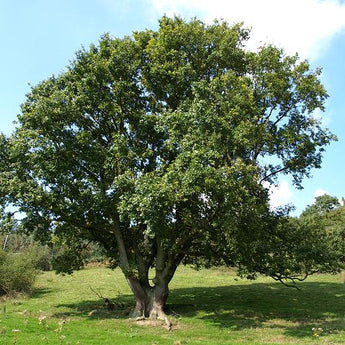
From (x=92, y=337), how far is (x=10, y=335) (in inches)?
149

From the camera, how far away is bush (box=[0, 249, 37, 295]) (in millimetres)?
34594

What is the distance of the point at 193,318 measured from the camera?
24188 mm

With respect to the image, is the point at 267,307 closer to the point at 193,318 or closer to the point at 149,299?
the point at 193,318

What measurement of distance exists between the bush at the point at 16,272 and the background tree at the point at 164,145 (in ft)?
37.2

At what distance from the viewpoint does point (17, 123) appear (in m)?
26.0

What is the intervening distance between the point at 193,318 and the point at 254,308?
6366 mm

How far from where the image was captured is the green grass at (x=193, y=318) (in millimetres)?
17812

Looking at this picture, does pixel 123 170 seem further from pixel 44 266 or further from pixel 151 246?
pixel 44 266

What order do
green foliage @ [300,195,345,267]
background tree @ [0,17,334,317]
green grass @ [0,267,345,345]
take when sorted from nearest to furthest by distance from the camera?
1. green grass @ [0,267,345,345]
2. background tree @ [0,17,334,317]
3. green foliage @ [300,195,345,267]

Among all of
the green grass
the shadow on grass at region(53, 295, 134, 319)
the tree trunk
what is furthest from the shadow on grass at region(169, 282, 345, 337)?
the shadow on grass at region(53, 295, 134, 319)

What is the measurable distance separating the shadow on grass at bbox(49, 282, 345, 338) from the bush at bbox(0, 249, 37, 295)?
7.86 meters

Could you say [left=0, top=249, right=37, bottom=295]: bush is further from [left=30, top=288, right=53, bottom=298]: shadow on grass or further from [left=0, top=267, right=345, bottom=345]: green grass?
[left=0, top=267, right=345, bottom=345]: green grass

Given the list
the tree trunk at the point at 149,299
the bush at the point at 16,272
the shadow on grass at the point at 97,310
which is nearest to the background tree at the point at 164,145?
the tree trunk at the point at 149,299

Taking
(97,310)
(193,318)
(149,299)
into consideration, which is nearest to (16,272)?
(97,310)
